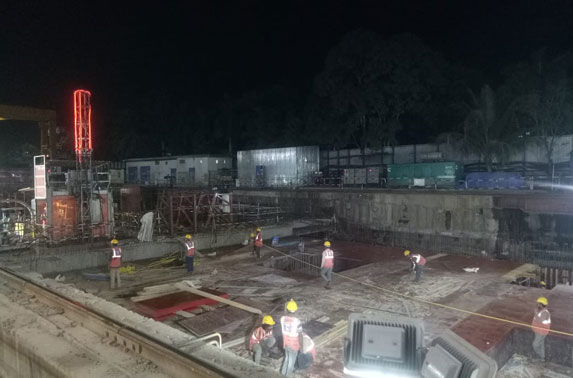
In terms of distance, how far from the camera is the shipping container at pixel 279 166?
37250mm

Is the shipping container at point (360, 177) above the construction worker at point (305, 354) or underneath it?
above

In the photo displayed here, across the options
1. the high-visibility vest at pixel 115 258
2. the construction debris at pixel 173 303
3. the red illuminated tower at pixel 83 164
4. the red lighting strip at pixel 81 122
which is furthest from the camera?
the red lighting strip at pixel 81 122

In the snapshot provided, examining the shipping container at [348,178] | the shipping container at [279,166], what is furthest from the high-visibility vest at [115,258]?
the shipping container at [279,166]

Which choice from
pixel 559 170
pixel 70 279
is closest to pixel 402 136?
pixel 559 170

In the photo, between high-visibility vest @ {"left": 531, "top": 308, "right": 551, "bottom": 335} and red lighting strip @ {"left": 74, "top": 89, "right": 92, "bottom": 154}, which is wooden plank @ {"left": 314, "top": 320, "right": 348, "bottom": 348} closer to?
high-visibility vest @ {"left": 531, "top": 308, "right": 551, "bottom": 335}

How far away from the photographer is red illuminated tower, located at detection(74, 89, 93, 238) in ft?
62.6

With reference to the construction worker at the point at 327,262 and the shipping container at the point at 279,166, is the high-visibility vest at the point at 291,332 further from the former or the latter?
the shipping container at the point at 279,166

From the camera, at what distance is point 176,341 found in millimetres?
6176

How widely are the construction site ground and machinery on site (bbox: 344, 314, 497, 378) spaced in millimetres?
4183

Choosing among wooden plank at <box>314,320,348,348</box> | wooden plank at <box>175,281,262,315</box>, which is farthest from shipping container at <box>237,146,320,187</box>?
wooden plank at <box>314,320,348,348</box>

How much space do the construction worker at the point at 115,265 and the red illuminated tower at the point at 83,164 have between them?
5926 millimetres

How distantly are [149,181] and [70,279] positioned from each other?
3873 cm

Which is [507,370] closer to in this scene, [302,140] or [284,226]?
[284,226]

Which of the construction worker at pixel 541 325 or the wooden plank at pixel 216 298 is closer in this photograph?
the construction worker at pixel 541 325
